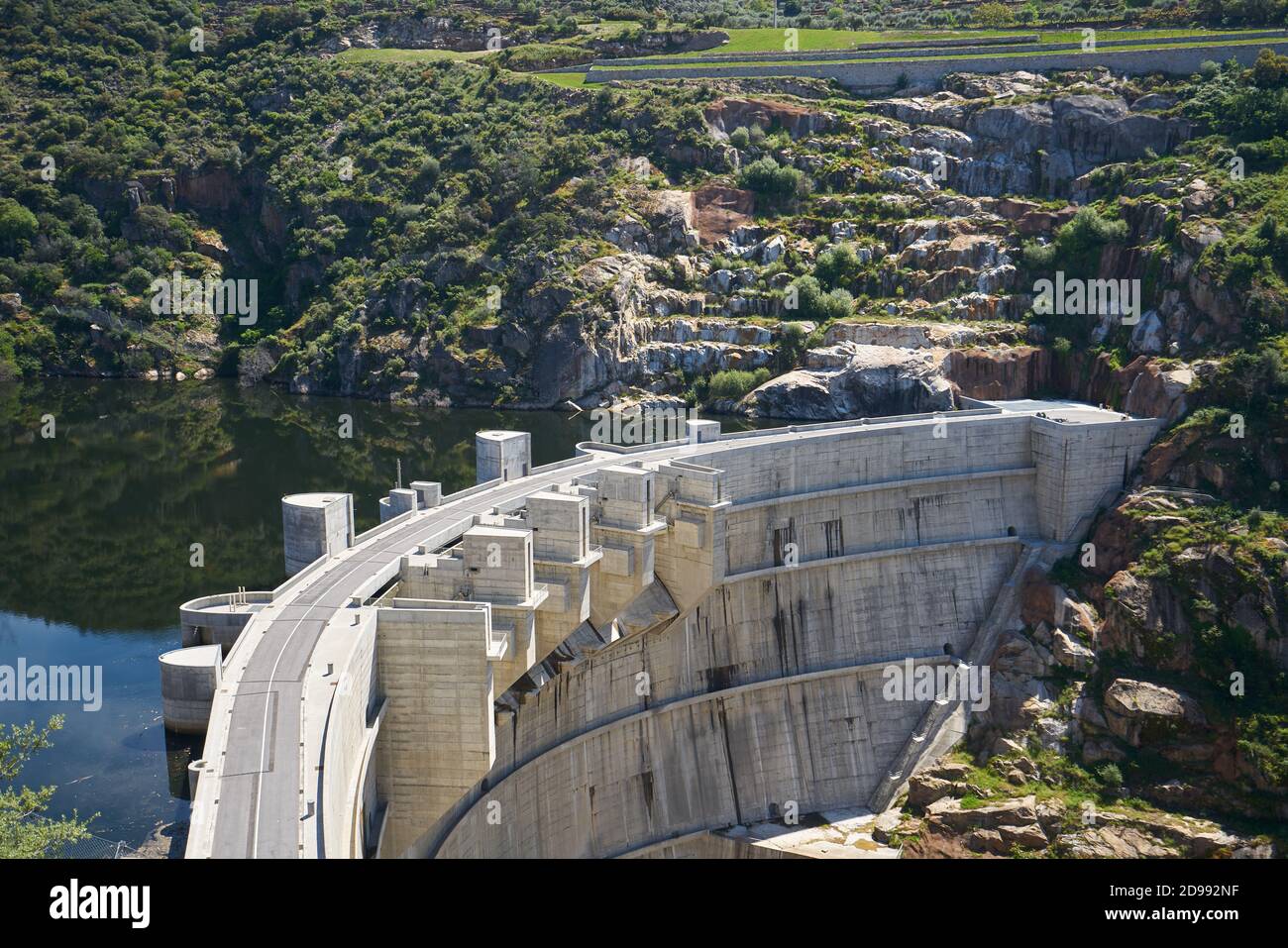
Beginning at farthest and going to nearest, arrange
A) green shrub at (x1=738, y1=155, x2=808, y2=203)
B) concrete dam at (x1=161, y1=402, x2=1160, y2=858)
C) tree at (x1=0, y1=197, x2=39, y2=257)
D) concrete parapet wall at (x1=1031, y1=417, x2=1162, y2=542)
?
tree at (x1=0, y1=197, x2=39, y2=257)
green shrub at (x1=738, y1=155, x2=808, y2=203)
concrete parapet wall at (x1=1031, y1=417, x2=1162, y2=542)
concrete dam at (x1=161, y1=402, x2=1160, y2=858)

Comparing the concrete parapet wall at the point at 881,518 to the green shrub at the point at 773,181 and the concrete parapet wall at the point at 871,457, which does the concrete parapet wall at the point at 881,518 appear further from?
the green shrub at the point at 773,181

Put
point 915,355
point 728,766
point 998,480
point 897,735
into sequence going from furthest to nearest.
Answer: point 915,355 → point 998,480 → point 897,735 → point 728,766

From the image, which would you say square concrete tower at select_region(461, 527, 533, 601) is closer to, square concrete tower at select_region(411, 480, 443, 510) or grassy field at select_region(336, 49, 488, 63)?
square concrete tower at select_region(411, 480, 443, 510)

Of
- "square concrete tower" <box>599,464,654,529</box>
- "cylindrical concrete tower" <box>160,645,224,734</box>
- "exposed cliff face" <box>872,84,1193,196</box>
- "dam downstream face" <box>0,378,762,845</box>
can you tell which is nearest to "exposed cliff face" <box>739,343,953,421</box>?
"dam downstream face" <box>0,378,762,845</box>

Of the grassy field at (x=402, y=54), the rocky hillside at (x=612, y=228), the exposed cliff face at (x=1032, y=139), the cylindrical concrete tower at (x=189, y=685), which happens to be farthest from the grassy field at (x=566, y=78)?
the cylindrical concrete tower at (x=189, y=685)

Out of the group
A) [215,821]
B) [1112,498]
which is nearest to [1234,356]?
[1112,498]

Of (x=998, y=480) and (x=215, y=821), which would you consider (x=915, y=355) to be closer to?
(x=998, y=480)
